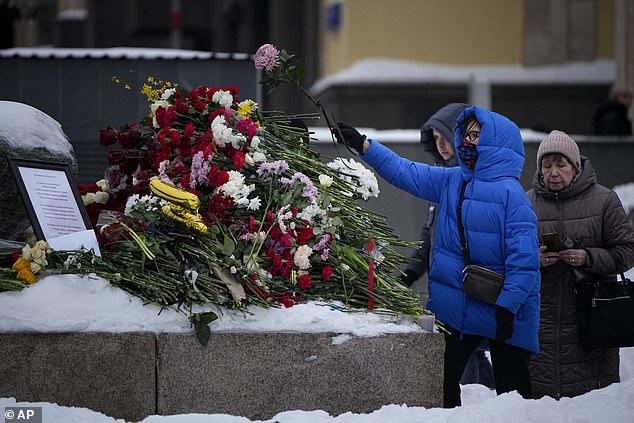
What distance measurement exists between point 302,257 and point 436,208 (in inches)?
75.1

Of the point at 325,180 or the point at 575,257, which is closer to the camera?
the point at 325,180

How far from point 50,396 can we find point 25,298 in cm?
43

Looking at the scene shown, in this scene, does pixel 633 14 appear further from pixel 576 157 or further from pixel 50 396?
pixel 50 396

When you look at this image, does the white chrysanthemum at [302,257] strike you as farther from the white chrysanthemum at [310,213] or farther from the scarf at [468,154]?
the scarf at [468,154]

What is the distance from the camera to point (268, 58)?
6.16 meters

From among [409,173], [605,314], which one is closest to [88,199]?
[409,173]

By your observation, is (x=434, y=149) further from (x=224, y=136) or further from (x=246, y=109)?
(x=224, y=136)

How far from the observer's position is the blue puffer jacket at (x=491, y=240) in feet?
19.4

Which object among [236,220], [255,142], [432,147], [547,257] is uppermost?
[255,142]

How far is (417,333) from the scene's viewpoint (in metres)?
5.40

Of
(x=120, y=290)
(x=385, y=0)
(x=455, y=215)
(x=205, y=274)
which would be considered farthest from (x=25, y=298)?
(x=385, y=0)

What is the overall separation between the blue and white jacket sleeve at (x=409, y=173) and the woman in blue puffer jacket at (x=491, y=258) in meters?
0.17

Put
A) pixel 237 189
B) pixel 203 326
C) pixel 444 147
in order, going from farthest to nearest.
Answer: pixel 444 147 → pixel 237 189 → pixel 203 326

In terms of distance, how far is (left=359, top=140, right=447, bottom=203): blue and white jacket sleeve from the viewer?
6398 millimetres
